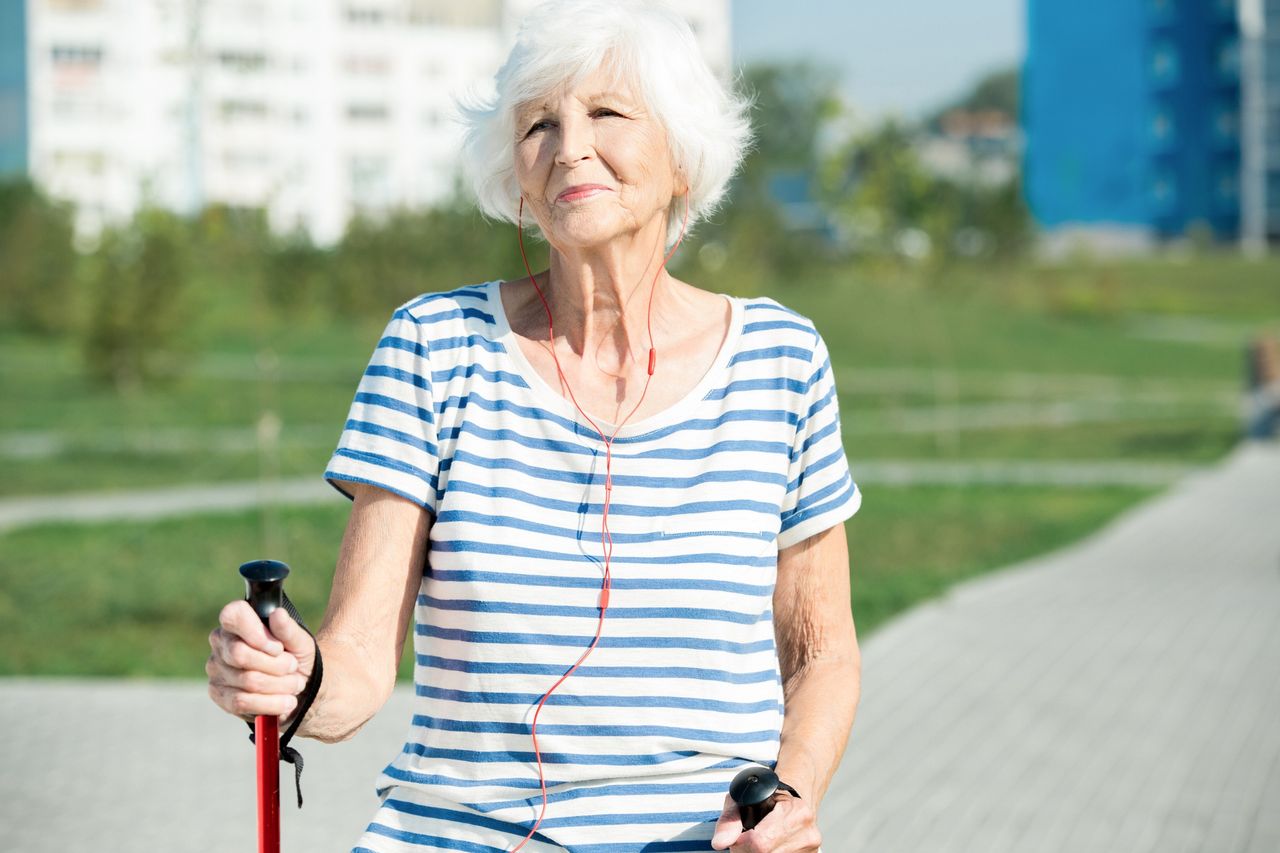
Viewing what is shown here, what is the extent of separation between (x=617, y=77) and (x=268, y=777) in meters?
0.93

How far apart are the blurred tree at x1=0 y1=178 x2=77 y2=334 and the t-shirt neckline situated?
28987 millimetres

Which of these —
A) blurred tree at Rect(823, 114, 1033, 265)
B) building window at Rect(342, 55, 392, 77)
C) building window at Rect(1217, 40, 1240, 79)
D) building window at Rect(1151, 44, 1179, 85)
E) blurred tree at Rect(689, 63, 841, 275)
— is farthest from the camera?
building window at Rect(1151, 44, 1179, 85)

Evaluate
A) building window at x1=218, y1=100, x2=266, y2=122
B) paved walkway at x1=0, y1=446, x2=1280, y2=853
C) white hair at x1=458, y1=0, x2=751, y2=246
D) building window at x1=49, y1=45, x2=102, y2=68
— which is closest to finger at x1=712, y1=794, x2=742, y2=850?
white hair at x1=458, y1=0, x2=751, y2=246

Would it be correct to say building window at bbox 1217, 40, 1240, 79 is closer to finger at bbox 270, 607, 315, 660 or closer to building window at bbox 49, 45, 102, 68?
building window at bbox 49, 45, 102, 68

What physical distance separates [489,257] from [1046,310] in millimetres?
33231

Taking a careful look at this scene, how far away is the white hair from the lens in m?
2.13

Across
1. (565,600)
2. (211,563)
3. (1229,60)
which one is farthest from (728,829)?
(1229,60)

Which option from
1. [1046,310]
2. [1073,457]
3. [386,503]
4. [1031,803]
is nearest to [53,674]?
[1031,803]

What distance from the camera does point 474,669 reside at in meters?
2.04

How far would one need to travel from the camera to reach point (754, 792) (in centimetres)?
190

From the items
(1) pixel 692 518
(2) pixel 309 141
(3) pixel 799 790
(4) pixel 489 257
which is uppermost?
(2) pixel 309 141

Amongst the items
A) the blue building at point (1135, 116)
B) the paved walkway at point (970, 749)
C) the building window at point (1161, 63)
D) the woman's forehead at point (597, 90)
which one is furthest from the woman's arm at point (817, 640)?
the building window at point (1161, 63)

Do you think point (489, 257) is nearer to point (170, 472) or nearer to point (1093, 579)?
point (170, 472)

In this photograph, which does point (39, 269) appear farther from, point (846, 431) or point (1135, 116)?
point (1135, 116)
